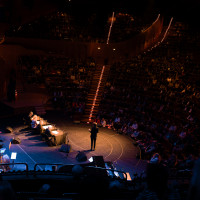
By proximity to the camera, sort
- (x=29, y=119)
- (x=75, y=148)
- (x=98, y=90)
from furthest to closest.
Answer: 1. (x=98, y=90)
2. (x=29, y=119)
3. (x=75, y=148)

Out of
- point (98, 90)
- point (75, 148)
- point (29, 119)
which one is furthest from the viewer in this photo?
point (98, 90)

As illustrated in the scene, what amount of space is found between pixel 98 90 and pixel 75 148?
709 cm

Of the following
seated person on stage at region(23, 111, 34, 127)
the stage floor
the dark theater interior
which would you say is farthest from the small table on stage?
seated person on stage at region(23, 111, 34, 127)

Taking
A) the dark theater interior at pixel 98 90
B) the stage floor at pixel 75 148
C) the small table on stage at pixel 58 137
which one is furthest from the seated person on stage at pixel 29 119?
the small table on stage at pixel 58 137

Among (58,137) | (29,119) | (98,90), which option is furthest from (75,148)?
(98,90)

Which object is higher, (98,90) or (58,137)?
(98,90)

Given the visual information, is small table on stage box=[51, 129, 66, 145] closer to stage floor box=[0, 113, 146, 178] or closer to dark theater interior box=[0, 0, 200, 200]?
dark theater interior box=[0, 0, 200, 200]

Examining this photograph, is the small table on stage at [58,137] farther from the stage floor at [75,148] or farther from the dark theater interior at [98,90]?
the stage floor at [75,148]

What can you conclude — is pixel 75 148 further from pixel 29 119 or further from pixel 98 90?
pixel 98 90

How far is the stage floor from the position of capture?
392 inches

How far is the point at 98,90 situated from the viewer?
1761 cm

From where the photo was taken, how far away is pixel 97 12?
870 inches

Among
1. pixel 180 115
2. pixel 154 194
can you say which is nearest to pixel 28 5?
pixel 180 115

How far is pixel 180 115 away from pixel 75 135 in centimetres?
594
